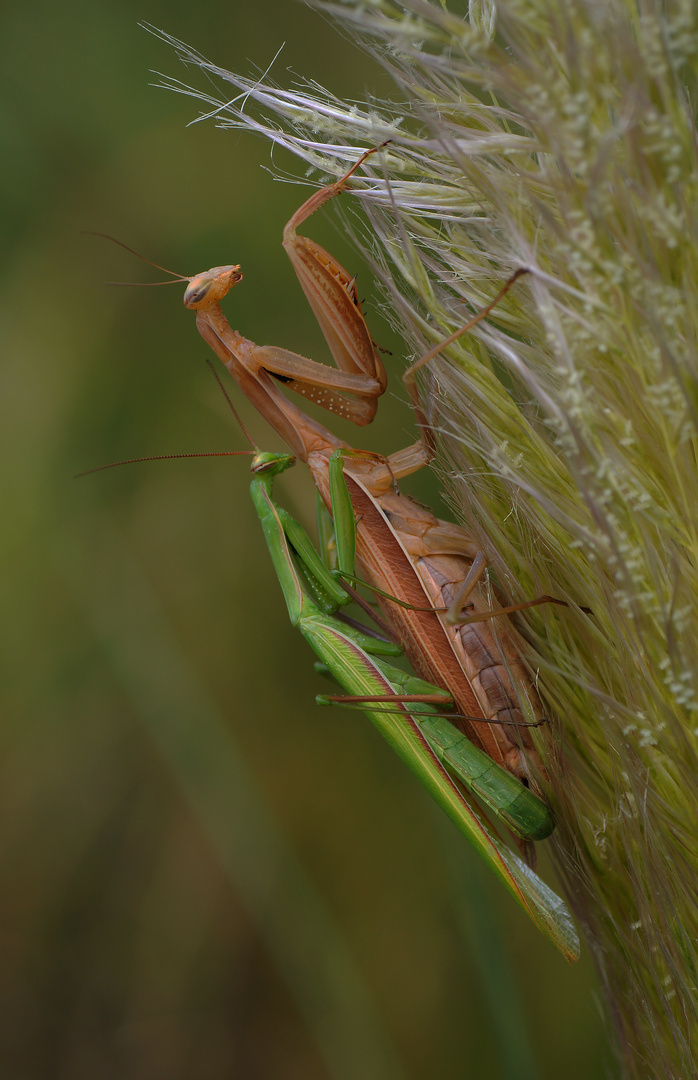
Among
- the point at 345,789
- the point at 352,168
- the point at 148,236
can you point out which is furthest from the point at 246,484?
the point at 352,168

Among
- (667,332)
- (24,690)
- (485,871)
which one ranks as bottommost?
(485,871)

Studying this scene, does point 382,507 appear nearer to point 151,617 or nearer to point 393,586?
point 393,586

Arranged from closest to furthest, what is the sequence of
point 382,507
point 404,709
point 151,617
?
point 404,709, point 382,507, point 151,617

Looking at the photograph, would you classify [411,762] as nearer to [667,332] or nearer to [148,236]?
[667,332]

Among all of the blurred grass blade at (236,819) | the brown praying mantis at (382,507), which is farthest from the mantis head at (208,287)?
the blurred grass blade at (236,819)

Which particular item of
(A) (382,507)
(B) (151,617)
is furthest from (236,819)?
(A) (382,507)

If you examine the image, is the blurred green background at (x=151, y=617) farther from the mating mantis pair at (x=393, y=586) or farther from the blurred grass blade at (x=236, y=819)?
the mating mantis pair at (x=393, y=586)

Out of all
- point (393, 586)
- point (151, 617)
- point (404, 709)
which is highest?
point (151, 617)
